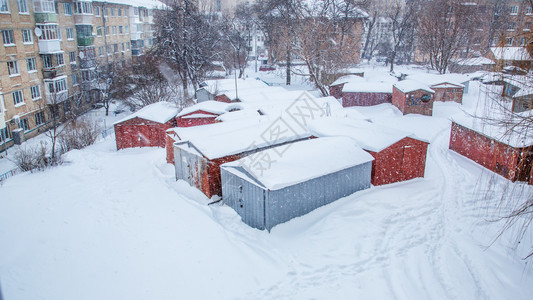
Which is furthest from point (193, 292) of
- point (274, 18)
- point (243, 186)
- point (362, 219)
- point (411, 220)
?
point (274, 18)

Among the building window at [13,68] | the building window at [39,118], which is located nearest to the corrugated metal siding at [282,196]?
the building window at [13,68]

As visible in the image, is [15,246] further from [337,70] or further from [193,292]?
[337,70]

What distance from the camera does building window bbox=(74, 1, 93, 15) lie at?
30.8 m

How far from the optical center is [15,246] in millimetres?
7793

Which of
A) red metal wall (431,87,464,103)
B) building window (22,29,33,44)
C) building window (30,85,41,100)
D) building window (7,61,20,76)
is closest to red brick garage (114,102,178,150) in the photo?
building window (7,61,20,76)

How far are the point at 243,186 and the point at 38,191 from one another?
674 cm

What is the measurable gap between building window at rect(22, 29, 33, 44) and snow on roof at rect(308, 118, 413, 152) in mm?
21383

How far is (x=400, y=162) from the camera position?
11.9m

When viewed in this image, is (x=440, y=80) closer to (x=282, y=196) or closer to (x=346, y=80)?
(x=346, y=80)

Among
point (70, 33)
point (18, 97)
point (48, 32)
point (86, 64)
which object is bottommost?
point (18, 97)

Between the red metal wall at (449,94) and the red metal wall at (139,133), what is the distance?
1817 cm

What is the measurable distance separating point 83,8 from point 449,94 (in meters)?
30.1

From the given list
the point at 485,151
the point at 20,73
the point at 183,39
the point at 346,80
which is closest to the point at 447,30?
the point at 346,80

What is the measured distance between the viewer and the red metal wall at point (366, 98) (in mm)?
24828
